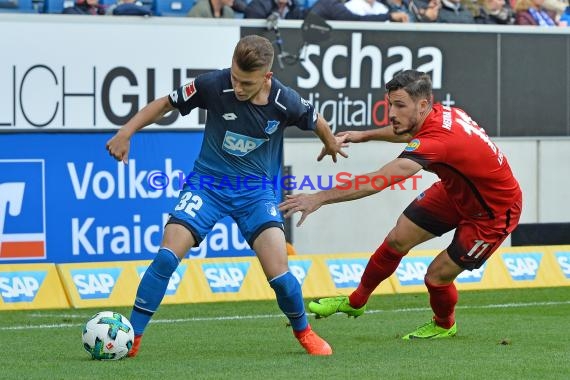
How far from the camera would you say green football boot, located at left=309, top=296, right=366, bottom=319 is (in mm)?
9695

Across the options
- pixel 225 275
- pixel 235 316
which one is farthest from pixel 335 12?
pixel 235 316

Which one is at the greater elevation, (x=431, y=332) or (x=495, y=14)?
(x=495, y=14)

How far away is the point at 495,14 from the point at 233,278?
6.06 metres

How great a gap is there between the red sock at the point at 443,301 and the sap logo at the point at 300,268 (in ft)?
11.6

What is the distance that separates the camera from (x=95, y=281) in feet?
41.0

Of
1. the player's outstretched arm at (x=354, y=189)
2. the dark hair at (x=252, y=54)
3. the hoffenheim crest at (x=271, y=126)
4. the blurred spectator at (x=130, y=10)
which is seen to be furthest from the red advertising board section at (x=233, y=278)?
the dark hair at (x=252, y=54)

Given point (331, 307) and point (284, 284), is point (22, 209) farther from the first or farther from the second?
point (284, 284)

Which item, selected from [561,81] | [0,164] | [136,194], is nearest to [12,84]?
[0,164]

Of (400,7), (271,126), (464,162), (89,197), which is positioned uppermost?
(400,7)

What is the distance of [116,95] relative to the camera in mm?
13766

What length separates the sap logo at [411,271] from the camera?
13.6 meters

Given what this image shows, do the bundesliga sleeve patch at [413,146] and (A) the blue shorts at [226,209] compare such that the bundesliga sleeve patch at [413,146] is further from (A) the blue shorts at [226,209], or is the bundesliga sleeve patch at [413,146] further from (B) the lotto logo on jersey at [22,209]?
(B) the lotto logo on jersey at [22,209]

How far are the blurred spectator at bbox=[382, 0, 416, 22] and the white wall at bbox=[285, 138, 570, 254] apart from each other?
2.09 m

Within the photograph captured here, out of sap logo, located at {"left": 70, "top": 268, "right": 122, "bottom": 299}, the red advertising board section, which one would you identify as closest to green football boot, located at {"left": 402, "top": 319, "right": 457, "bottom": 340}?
the red advertising board section
